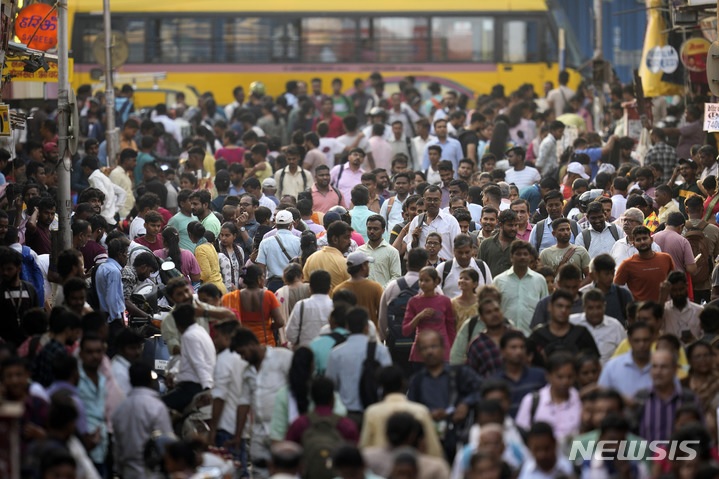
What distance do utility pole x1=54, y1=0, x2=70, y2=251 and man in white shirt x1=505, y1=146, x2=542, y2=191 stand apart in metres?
6.32

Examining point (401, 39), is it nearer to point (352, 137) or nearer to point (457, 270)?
point (352, 137)

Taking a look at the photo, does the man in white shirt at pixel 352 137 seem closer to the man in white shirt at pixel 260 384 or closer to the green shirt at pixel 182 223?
the green shirt at pixel 182 223

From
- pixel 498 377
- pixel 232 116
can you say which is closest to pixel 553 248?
pixel 498 377

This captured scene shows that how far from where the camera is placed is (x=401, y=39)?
33.1 meters

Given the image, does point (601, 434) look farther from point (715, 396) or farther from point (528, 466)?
point (715, 396)

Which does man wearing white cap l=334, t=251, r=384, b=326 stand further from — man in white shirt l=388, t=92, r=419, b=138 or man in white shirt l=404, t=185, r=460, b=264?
man in white shirt l=388, t=92, r=419, b=138

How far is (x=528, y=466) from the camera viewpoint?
361 inches

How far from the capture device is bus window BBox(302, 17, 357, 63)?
33.2 meters

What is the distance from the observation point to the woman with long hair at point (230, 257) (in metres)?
16.1

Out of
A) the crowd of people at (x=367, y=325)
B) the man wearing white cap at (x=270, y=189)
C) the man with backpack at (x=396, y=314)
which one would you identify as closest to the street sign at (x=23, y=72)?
the crowd of people at (x=367, y=325)

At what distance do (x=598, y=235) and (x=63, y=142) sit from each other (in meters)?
5.69

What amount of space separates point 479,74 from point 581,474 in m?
23.5

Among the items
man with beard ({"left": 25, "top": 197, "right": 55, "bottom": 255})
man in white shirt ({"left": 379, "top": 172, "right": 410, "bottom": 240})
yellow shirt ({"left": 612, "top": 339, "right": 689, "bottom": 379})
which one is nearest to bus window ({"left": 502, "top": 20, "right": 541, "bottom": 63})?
man in white shirt ({"left": 379, "top": 172, "right": 410, "bottom": 240})

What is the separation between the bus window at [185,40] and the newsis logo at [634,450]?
24.5 metres
